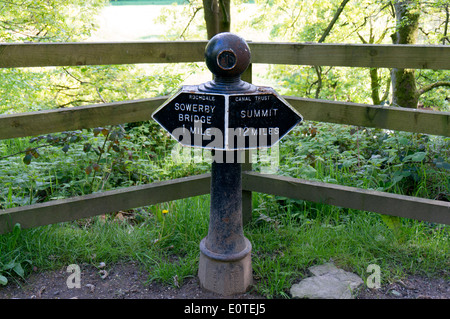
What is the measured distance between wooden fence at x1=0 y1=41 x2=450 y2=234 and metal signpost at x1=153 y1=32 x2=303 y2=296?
1.85 ft

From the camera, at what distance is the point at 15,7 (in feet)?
24.6

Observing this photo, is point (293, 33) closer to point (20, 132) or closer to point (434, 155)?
point (434, 155)

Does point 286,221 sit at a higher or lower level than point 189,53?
lower

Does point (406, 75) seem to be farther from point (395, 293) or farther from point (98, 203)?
point (98, 203)

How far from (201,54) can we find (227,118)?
913 millimetres

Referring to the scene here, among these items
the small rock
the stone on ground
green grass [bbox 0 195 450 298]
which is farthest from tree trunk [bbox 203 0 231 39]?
the small rock

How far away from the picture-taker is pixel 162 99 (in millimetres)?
3104

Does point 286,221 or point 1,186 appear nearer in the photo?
point 286,221

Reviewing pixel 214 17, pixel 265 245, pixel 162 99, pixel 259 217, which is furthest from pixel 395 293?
pixel 214 17

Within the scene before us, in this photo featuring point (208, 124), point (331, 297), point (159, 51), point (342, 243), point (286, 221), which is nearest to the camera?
point (208, 124)

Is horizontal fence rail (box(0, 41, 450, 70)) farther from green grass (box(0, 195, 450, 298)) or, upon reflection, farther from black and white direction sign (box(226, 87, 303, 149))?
green grass (box(0, 195, 450, 298))

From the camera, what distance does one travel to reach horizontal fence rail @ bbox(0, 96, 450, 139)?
2752mm

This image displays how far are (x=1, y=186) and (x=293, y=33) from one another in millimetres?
9012

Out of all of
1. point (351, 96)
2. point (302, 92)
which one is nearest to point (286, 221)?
point (302, 92)
